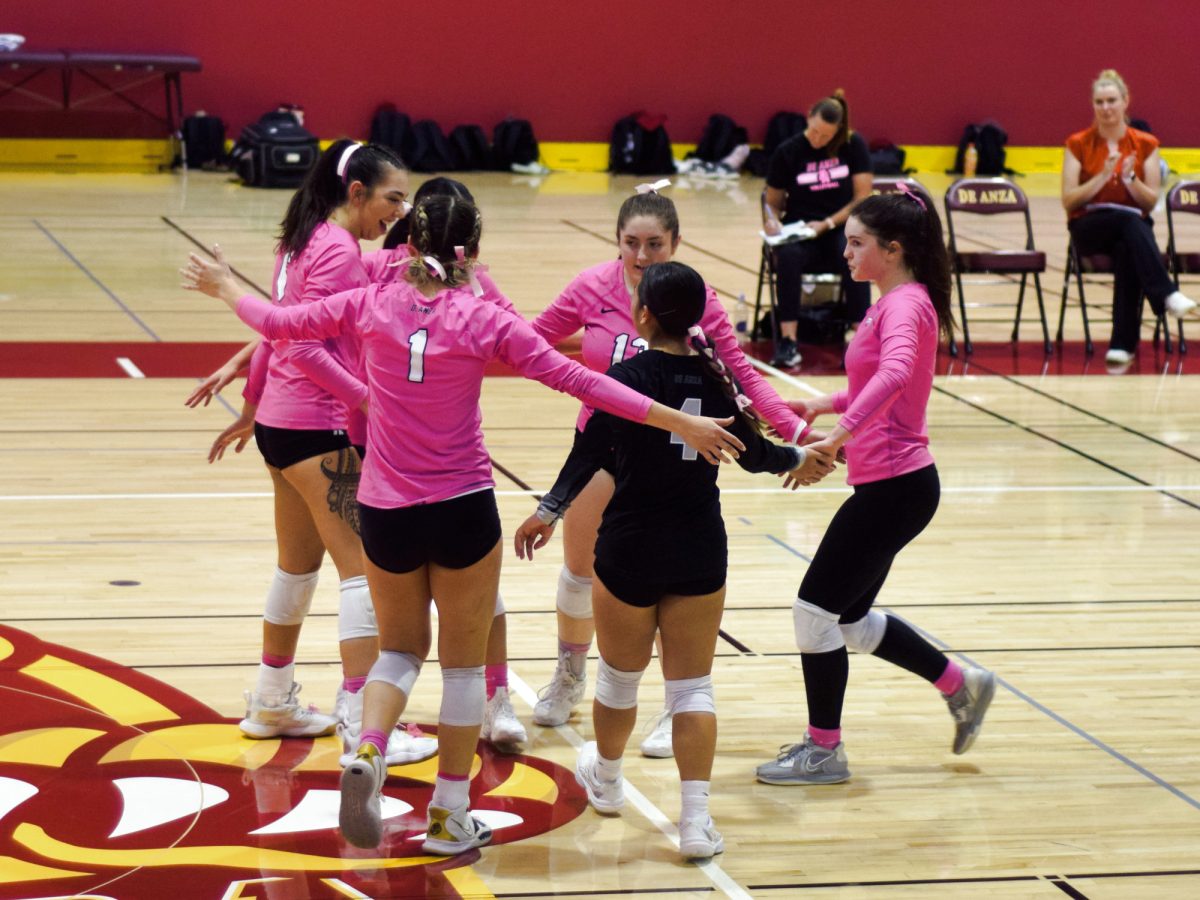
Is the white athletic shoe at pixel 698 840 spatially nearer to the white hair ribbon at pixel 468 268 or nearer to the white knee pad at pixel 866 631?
the white knee pad at pixel 866 631

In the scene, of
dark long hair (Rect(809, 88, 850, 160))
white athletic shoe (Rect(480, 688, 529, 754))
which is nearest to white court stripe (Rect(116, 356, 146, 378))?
dark long hair (Rect(809, 88, 850, 160))

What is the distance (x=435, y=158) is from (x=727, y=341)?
14.5 m

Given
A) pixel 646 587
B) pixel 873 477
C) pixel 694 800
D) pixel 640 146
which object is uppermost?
pixel 873 477

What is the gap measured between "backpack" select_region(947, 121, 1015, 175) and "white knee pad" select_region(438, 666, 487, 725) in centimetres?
1702

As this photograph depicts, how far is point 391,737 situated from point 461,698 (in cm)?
64

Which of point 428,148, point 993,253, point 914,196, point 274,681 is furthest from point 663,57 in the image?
point 274,681

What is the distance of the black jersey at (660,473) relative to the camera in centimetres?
357

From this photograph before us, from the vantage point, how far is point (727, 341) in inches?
162

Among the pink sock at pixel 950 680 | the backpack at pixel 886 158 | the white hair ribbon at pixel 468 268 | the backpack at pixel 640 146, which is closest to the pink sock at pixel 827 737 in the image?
the pink sock at pixel 950 680

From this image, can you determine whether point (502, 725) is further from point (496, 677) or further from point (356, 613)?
point (356, 613)

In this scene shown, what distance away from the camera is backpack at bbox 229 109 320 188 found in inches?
638

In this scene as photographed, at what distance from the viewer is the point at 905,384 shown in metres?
3.96

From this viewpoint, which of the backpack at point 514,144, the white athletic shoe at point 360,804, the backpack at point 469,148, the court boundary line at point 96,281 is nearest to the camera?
the white athletic shoe at point 360,804

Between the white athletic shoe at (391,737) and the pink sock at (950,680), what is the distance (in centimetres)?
136
